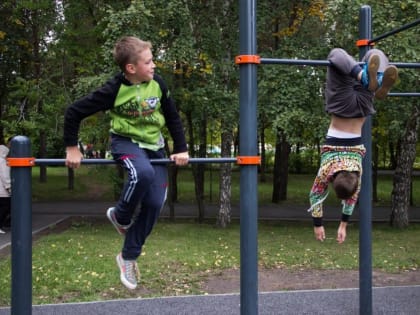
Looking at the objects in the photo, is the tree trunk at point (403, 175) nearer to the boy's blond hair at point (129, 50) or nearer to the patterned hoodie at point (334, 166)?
the patterned hoodie at point (334, 166)

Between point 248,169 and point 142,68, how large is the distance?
0.80 m

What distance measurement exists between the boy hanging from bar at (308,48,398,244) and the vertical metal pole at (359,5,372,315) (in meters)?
0.53

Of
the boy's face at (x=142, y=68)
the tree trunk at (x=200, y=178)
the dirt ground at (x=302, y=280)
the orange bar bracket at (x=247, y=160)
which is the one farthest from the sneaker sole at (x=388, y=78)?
the tree trunk at (x=200, y=178)

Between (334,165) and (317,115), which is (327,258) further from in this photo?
(334,165)

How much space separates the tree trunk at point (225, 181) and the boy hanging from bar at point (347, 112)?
22.8ft

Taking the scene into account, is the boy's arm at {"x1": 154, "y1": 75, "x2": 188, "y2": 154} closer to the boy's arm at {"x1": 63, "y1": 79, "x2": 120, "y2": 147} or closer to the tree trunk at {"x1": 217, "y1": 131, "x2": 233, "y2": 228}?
the boy's arm at {"x1": 63, "y1": 79, "x2": 120, "y2": 147}

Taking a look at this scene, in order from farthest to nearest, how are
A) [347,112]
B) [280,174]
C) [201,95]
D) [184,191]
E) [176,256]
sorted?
[184,191] → [280,174] → [201,95] → [176,256] → [347,112]

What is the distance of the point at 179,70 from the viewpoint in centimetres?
1003

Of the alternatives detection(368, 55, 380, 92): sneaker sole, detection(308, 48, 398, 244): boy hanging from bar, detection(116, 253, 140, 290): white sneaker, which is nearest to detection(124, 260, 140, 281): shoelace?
detection(116, 253, 140, 290): white sneaker

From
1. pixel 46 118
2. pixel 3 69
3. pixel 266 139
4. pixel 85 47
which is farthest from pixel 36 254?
pixel 266 139

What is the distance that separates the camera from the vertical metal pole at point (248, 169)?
304 centimetres

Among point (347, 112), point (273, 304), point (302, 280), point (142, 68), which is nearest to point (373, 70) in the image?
point (347, 112)

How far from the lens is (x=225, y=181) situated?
11328 mm

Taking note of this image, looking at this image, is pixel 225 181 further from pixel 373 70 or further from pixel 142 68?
pixel 142 68
